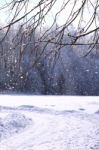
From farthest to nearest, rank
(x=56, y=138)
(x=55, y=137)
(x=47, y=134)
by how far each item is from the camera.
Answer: (x=47, y=134), (x=55, y=137), (x=56, y=138)

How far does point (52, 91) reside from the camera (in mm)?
48469

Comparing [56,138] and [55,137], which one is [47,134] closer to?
[55,137]

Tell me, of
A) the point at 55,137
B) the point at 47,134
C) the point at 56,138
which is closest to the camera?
the point at 56,138

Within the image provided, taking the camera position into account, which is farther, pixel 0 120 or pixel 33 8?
pixel 0 120

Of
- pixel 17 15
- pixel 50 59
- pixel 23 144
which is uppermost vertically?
pixel 17 15

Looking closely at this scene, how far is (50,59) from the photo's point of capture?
16.9 feet

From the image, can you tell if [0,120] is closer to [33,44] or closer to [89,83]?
[33,44]

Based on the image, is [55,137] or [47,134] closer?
[55,137]

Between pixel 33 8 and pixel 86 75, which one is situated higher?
pixel 33 8

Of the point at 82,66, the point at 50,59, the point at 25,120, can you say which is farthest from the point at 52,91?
the point at 50,59

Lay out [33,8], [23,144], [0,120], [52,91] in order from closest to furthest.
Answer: [33,8] < [23,144] < [0,120] < [52,91]

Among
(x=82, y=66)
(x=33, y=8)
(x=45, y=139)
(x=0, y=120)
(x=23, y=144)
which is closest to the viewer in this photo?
(x=33, y=8)

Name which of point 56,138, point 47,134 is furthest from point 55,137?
point 47,134

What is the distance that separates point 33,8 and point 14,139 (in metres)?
8.56
